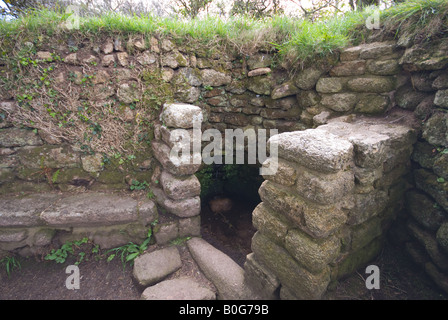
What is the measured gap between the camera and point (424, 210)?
1.93 meters

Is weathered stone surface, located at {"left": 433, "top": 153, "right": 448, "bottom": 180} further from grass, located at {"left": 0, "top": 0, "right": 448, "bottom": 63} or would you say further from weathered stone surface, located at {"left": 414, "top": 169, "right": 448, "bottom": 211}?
grass, located at {"left": 0, "top": 0, "right": 448, "bottom": 63}

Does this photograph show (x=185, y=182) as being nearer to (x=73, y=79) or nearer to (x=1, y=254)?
(x=73, y=79)

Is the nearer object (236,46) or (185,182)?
(185,182)

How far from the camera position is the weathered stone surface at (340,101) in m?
2.33

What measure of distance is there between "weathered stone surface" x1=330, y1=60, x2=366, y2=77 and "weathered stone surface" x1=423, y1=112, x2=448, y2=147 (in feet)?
2.69

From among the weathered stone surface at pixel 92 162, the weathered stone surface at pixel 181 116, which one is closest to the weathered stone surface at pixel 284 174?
the weathered stone surface at pixel 181 116

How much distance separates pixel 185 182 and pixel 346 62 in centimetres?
228

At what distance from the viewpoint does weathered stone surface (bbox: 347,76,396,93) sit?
2127 mm

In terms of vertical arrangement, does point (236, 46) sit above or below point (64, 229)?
above

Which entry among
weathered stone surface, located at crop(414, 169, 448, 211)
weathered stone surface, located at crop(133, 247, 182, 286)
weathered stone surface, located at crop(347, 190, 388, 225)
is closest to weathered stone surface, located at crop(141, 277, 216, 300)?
weathered stone surface, located at crop(133, 247, 182, 286)

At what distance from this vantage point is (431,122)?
182 cm

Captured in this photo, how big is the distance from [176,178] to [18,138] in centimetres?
191

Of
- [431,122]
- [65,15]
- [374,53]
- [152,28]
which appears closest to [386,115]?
[431,122]

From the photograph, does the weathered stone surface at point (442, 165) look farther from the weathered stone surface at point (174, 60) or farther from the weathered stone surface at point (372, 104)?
the weathered stone surface at point (174, 60)
